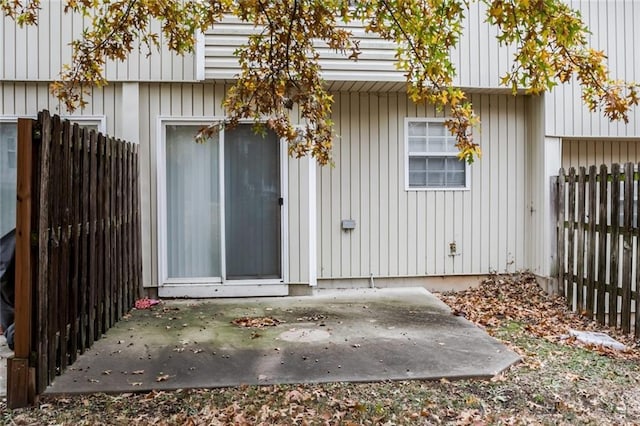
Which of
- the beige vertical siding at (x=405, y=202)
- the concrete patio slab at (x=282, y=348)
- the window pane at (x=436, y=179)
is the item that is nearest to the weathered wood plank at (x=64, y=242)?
the concrete patio slab at (x=282, y=348)

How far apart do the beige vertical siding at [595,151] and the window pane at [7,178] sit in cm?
773

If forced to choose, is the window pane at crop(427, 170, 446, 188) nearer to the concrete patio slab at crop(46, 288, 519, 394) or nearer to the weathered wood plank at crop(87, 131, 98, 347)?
the concrete patio slab at crop(46, 288, 519, 394)

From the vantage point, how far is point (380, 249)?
7.86 metres

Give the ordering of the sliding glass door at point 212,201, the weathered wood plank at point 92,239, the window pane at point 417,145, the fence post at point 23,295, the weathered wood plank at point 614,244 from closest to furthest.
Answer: the fence post at point 23,295, the weathered wood plank at point 92,239, the weathered wood plank at point 614,244, the sliding glass door at point 212,201, the window pane at point 417,145

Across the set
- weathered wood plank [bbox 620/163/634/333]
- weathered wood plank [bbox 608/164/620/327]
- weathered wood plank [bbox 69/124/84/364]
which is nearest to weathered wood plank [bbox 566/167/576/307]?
weathered wood plank [bbox 608/164/620/327]

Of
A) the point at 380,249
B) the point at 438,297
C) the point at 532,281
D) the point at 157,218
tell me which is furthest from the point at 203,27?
the point at 532,281

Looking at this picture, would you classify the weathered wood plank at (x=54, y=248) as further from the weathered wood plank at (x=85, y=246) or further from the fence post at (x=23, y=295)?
the weathered wood plank at (x=85, y=246)

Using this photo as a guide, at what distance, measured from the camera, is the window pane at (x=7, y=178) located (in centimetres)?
668

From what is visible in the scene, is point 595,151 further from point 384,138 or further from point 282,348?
point 282,348

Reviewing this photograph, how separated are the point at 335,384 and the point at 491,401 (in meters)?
1.11

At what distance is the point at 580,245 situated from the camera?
648cm

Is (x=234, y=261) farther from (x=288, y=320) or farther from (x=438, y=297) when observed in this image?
(x=438, y=297)

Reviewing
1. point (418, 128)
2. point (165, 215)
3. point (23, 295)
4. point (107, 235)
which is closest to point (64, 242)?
point (23, 295)

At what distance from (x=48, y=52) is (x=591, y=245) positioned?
7029 mm
